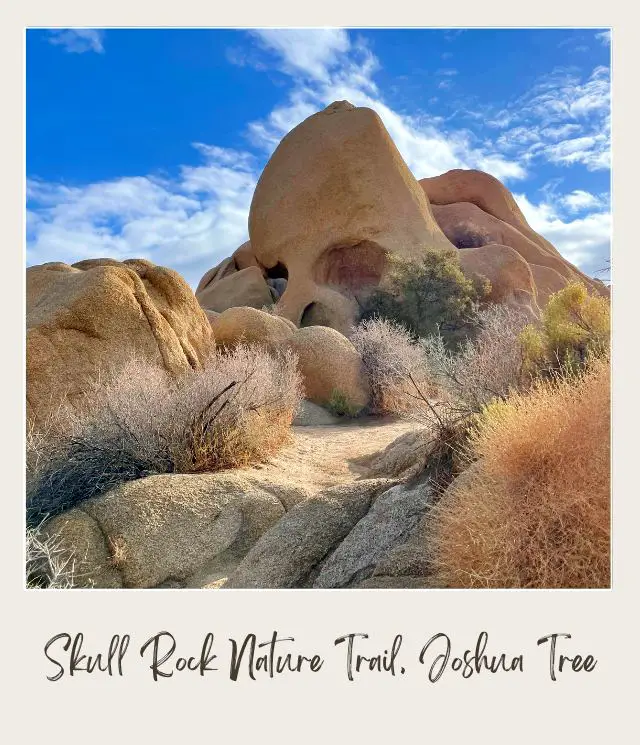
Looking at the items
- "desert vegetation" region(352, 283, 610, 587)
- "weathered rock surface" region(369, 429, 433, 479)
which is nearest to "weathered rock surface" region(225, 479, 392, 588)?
A: "desert vegetation" region(352, 283, 610, 587)

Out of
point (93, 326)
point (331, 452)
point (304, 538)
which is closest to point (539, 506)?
point (304, 538)

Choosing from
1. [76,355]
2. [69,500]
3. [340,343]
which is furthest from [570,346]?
[340,343]

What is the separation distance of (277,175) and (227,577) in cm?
1864

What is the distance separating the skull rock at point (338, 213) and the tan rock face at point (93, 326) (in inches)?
440

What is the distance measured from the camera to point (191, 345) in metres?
9.01

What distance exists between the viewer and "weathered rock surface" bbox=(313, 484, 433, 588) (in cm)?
368

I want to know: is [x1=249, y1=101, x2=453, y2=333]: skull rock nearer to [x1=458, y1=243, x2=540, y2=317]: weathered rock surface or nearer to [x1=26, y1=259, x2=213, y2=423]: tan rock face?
[x1=458, y1=243, x2=540, y2=317]: weathered rock surface

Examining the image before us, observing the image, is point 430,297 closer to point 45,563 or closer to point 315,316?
point 315,316

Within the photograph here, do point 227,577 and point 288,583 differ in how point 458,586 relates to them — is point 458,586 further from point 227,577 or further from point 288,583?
point 227,577

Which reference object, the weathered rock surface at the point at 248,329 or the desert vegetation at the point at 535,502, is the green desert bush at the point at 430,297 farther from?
the desert vegetation at the point at 535,502

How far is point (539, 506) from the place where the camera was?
2.83 m

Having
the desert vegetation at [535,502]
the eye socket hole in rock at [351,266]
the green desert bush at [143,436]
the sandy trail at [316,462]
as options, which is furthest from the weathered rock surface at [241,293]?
the desert vegetation at [535,502]

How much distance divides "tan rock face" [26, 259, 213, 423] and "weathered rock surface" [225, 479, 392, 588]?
317cm

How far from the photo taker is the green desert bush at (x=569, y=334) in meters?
5.52
